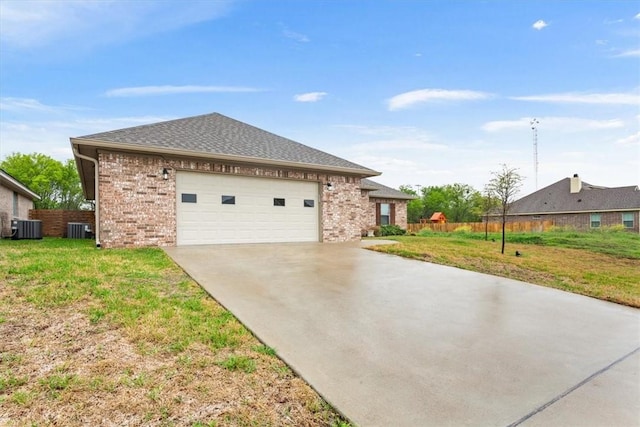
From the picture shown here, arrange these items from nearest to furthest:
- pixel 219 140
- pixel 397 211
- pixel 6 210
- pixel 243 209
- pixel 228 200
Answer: pixel 228 200 < pixel 243 209 < pixel 219 140 < pixel 6 210 < pixel 397 211

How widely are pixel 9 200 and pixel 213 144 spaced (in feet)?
38.1

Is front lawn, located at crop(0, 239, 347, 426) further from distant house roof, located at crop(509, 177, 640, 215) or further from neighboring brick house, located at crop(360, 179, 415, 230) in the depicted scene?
distant house roof, located at crop(509, 177, 640, 215)

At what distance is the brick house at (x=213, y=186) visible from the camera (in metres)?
9.09

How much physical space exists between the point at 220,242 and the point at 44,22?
26.7 feet

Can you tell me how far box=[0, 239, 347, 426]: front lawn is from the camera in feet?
6.43

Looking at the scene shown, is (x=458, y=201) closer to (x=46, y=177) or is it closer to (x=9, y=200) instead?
(x=9, y=200)

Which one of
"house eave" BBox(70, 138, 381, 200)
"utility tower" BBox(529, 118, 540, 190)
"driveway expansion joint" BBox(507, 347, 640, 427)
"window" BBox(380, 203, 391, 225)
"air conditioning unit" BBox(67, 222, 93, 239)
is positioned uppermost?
"utility tower" BBox(529, 118, 540, 190)

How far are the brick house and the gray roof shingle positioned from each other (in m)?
0.03

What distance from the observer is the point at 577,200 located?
90.5 feet

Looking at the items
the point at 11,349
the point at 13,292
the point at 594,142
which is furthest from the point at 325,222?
the point at 594,142

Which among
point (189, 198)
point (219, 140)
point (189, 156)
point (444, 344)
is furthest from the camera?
point (219, 140)

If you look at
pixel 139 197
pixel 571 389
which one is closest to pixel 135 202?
pixel 139 197

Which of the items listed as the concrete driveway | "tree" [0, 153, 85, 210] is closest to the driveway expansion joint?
the concrete driveway

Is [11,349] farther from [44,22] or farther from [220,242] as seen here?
[44,22]
